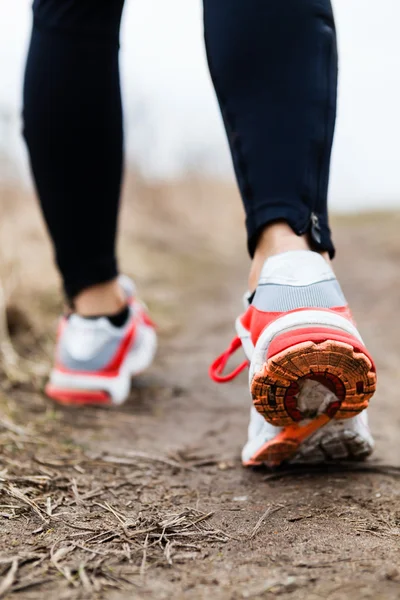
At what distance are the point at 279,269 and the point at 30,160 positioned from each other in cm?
70

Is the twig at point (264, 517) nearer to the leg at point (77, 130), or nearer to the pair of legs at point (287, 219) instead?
the pair of legs at point (287, 219)

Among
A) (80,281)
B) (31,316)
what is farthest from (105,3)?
(31,316)

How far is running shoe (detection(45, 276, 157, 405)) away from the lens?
1453mm

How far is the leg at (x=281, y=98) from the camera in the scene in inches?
34.6

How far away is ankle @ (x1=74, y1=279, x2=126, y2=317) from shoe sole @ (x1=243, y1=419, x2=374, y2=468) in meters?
0.62

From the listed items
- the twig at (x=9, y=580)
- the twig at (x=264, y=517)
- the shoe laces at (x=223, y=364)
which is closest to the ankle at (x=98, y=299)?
the shoe laces at (x=223, y=364)

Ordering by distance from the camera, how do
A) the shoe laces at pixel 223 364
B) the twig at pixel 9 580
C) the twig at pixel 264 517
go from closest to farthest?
the twig at pixel 9 580
the twig at pixel 264 517
the shoe laces at pixel 223 364

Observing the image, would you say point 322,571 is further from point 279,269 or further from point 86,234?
point 86,234

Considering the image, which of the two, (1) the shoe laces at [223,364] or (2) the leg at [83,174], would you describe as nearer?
(1) the shoe laces at [223,364]

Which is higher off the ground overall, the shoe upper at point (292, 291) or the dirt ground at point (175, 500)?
the shoe upper at point (292, 291)

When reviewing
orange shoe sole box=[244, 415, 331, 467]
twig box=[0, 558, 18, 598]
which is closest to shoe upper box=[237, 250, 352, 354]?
orange shoe sole box=[244, 415, 331, 467]

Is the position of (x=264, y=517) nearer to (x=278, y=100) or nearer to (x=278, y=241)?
(x=278, y=241)

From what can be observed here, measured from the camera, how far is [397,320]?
106 inches

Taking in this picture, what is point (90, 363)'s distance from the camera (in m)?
1.47
